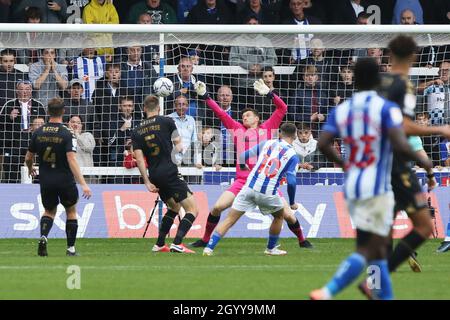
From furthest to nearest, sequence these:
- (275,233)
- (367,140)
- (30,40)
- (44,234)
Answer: (30,40), (275,233), (44,234), (367,140)

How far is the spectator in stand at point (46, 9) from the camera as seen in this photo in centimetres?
2283

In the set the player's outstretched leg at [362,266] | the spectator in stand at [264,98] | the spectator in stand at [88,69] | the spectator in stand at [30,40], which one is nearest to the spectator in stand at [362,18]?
the spectator in stand at [264,98]

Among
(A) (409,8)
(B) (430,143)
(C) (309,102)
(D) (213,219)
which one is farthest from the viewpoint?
(A) (409,8)

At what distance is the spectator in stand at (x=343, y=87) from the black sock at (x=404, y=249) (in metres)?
10.5

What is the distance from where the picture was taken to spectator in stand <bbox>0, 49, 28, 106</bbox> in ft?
69.1

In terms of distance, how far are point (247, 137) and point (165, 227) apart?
89.1 inches

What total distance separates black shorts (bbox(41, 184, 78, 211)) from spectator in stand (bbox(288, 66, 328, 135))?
6.42m

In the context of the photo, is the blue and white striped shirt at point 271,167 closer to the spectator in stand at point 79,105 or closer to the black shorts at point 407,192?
the black shorts at point 407,192

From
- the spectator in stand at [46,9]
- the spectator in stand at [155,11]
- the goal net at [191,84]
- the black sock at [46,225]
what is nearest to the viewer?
the black sock at [46,225]

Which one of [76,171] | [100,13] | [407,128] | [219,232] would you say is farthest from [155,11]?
[407,128]

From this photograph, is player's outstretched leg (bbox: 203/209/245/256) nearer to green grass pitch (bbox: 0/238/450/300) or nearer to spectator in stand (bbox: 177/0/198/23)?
green grass pitch (bbox: 0/238/450/300)

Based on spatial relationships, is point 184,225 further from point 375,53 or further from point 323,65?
point 375,53

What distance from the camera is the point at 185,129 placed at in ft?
68.6

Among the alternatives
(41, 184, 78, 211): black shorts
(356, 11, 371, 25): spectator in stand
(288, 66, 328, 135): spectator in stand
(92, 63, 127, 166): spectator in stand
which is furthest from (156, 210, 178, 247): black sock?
(356, 11, 371, 25): spectator in stand
